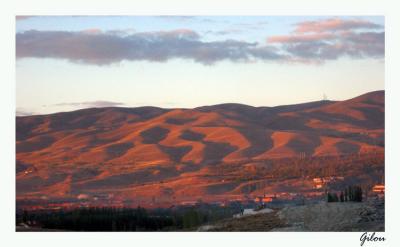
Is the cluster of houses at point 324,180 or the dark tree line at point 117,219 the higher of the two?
the cluster of houses at point 324,180

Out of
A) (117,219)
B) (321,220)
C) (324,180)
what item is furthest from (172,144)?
(321,220)

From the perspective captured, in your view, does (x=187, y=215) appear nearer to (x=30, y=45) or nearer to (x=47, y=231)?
(x=47, y=231)

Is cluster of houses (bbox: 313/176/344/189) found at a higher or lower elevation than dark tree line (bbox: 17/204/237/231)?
higher

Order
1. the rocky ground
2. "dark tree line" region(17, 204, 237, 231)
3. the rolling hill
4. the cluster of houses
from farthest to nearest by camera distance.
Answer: the cluster of houses → the rolling hill → "dark tree line" region(17, 204, 237, 231) → the rocky ground

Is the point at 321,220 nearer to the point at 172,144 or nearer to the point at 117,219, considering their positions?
the point at 117,219

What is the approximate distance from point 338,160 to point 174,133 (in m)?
10.0

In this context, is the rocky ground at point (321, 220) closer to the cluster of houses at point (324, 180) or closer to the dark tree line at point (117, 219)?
the dark tree line at point (117, 219)

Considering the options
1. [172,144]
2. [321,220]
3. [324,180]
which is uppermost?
[172,144]

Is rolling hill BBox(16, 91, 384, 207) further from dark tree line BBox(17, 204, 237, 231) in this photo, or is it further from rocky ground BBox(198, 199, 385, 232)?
rocky ground BBox(198, 199, 385, 232)

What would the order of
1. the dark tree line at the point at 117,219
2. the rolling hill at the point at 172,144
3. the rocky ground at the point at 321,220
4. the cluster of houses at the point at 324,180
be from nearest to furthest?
the rocky ground at the point at 321,220 → the dark tree line at the point at 117,219 → the rolling hill at the point at 172,144 → the cluster of houses at the point at 324,180

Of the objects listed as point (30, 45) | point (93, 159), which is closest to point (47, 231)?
point (30, 45)

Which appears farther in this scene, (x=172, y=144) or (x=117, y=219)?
(x=172, y=144)

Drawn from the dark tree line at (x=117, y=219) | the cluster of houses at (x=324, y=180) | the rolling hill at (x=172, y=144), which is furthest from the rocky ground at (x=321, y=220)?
the cluster of houses at (x=324, y=180)

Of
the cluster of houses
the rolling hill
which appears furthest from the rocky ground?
the cluster of houses
